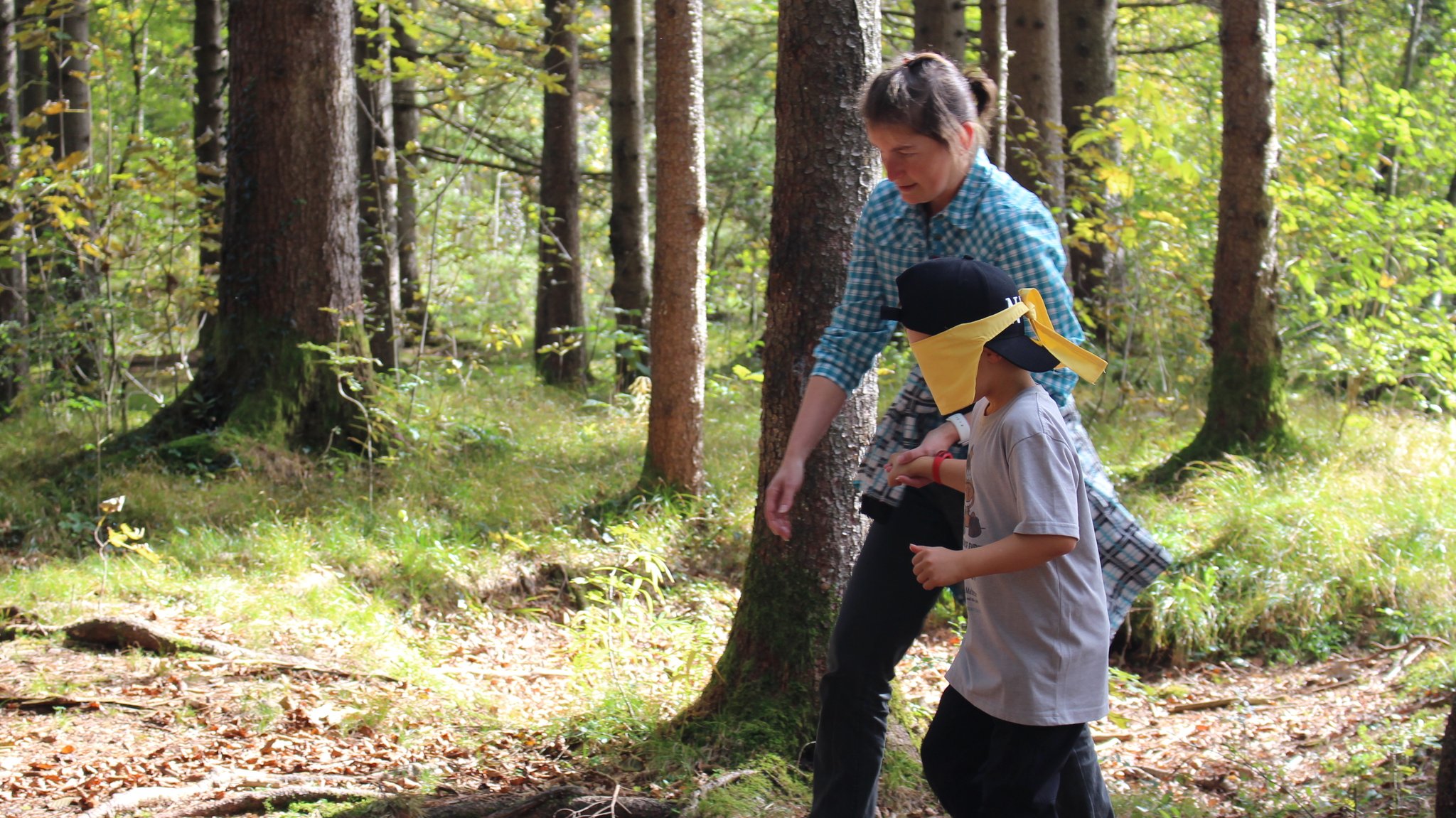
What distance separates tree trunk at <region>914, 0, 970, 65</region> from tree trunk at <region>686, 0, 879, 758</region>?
19.6 feet

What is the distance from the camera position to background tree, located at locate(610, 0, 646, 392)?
398 inches

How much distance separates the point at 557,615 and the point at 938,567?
4.01 metres

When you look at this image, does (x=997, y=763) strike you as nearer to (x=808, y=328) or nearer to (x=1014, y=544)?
(x=1014, y=544)

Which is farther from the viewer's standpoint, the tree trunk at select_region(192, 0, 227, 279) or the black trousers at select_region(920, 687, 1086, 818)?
the tree trunk at select_region(192, 0, 227, 279)

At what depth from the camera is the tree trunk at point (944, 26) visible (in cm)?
910

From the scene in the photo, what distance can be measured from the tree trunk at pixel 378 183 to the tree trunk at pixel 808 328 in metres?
4.57

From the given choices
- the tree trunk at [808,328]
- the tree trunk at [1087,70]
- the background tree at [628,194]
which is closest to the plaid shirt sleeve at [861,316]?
the tree trunk at [808,328]

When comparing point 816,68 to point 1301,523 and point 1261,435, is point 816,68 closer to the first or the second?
point 1301,523

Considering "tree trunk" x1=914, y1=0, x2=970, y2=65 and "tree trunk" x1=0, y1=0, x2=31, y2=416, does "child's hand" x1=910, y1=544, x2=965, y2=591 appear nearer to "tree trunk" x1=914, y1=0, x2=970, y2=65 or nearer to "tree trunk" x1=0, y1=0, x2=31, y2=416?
"tree trunk" x1=0, y1=0, x2=31, y2=416

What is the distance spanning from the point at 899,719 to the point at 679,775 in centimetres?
76

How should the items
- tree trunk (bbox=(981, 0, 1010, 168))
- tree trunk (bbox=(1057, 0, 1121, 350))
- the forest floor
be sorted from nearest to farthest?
the forest floor < tree trunk (bbox=(981, 0, 1010, 168)) < tree trunk (bbox=(1057, 0, 1121, 350))

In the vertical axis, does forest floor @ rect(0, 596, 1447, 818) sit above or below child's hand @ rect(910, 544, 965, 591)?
below

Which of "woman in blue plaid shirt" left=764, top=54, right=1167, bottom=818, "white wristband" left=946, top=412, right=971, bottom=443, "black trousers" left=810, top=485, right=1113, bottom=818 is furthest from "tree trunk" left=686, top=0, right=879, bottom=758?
"white wristband" left=946, top=412, right=971, bottom=443

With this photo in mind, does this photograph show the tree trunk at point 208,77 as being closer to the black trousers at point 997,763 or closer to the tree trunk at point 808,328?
the tree trunk at point 808,328
